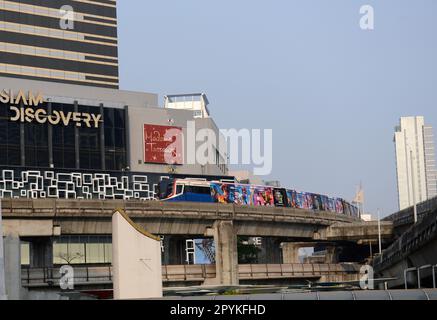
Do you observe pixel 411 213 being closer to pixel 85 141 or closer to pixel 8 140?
pixel 85 141

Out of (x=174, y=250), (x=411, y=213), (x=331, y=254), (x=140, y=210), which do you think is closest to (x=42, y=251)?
(x=140, y=210)

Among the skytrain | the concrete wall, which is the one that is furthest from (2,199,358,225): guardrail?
the concrete wall

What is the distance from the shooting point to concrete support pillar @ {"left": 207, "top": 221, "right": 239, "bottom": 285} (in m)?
86.4

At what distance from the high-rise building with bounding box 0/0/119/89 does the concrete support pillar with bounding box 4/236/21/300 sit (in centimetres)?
11774

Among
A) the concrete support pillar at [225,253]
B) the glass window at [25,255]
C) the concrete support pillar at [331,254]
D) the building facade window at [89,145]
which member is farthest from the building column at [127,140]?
the concrete support pillar at [225,253]

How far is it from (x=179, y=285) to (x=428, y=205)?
34270 millimetres

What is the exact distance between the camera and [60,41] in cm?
17300

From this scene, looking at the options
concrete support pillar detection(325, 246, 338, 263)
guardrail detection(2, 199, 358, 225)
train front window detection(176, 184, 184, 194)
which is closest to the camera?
guardrail detection(2, 199, 358, 225)

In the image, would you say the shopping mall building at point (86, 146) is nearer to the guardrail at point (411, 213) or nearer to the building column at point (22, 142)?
the building column at point (22, 142)

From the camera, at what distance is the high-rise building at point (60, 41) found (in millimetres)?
165500

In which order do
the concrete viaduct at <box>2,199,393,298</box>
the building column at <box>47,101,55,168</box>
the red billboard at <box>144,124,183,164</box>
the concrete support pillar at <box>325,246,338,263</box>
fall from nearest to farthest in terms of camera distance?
1. the concrete viaduct at <box>2,199,393,298</box>
2. the building column at <box>47,101,55,168</box>
3. the red billboard at <box>144,124,183,164</box>
4. the concrete support pillar at <box>325,246,338,263</box>

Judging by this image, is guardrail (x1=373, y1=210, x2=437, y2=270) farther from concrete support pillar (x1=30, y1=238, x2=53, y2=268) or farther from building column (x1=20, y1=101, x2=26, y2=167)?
building column (x1=20, y1=101, x2=26, y2=167)

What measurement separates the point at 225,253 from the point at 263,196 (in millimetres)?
20260
